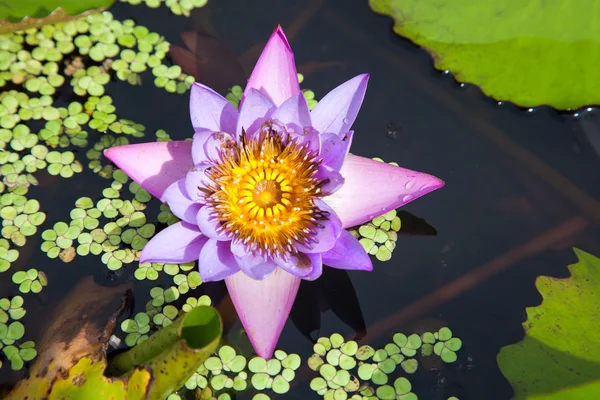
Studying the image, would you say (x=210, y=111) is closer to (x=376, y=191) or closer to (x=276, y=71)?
(x=276, y=71)

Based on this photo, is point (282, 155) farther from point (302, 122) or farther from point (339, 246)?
point (339, 246)

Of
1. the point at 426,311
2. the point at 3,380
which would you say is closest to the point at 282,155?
the point at 426,311

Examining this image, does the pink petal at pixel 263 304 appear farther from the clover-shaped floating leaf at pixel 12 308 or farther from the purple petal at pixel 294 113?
the clover-shaped floating leaf at pixel 12 308

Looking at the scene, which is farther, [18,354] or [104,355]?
[18,354]

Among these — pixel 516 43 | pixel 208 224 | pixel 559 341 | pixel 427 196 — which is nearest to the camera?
pixel 208 224

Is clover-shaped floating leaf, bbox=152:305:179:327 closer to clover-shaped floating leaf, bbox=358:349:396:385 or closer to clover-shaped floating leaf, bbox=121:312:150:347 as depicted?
clover-shaped floating leaf, bbox=121:312:150:347

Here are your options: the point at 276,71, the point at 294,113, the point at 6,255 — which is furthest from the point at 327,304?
the point at 6,255

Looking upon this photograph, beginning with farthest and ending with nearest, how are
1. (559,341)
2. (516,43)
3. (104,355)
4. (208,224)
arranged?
(516,43) → (559,341) → (104,355) → (208,224)

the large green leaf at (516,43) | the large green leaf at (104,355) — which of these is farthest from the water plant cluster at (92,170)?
the large green leaf at (516,43)
